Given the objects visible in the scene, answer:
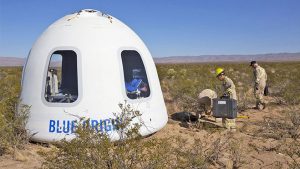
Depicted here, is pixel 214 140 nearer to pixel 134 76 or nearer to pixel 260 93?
pixel 134 76

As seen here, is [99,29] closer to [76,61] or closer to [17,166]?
[76,61]

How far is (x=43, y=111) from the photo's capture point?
6.82 m

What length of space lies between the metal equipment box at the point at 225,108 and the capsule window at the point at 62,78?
3.28 metres

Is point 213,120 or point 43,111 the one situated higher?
point 43,111

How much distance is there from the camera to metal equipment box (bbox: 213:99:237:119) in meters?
8.50

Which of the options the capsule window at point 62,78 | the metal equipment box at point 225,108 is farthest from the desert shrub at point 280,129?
the capsule window at point 62,78

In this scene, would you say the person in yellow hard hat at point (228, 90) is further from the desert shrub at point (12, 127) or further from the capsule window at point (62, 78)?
the desert shrub at point (12, 127)

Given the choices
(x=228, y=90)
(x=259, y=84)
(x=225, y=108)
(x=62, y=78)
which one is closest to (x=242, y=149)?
(x=225, y=108)

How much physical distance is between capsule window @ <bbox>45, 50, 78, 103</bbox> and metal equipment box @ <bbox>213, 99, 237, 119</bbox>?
3.28m

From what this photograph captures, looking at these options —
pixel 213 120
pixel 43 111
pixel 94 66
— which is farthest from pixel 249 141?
pixel 43 111

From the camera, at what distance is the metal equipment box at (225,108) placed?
335 inches

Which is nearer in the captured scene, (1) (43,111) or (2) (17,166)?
(2) (17,166)

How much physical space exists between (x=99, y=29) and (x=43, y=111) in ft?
6.12

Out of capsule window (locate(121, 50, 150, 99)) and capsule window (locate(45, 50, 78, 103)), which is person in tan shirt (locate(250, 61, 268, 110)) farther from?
capsule window (locate(45, 50, 78, 103))
